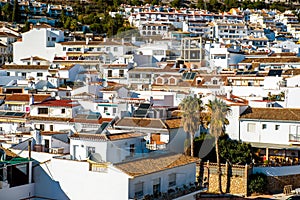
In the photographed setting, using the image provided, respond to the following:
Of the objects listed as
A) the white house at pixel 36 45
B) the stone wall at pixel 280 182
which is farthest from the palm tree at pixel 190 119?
the white house at pixel 36 45

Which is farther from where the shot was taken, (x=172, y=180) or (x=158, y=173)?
(x=172, y=180)

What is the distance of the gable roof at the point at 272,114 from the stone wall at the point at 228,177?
3.95 meters

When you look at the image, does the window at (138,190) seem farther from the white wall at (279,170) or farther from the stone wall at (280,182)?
the stone wall at (280,182)

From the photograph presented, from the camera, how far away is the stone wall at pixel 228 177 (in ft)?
66.3

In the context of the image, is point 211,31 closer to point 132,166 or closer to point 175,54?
point 175,54

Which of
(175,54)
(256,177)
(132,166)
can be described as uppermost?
(175,54)

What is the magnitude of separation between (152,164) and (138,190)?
80 cm

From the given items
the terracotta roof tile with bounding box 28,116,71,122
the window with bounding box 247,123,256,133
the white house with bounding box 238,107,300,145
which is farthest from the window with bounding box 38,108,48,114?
the window with bounding box 247,123,256,133

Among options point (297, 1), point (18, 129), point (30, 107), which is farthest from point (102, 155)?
point (297, 1)

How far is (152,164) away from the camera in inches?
552

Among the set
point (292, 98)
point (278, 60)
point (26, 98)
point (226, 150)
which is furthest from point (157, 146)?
point (278, 60)

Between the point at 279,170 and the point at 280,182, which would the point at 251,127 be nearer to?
the point at 279,170

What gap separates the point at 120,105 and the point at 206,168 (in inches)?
208

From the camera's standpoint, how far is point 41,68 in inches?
1619
